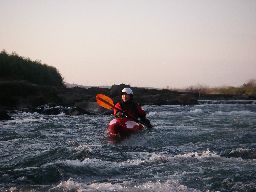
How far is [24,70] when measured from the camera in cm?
3600

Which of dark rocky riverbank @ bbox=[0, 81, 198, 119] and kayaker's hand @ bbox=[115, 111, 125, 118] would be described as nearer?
kayaker's hand @ bbox=[115, 111, 125, 118]

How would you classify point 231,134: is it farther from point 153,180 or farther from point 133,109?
point 153,180

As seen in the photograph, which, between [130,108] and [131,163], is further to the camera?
[130,108]

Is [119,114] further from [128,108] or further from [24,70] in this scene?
[24,70]

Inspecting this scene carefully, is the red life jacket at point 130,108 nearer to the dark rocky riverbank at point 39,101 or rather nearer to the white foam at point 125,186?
the white foam at point 125,186

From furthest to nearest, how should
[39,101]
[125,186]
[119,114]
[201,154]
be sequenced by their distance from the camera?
[39,101] → [119,114] → [201,154] → [125,186]

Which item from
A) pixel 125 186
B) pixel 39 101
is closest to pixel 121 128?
pixel 125 186

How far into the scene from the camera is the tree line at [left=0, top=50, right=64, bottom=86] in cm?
3372

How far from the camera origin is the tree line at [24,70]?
3372 centimetres

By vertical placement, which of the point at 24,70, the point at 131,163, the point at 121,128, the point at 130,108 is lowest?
the point at 131,163

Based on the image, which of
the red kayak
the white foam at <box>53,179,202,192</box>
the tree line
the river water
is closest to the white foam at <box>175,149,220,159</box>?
the river water

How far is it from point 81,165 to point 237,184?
3219mm

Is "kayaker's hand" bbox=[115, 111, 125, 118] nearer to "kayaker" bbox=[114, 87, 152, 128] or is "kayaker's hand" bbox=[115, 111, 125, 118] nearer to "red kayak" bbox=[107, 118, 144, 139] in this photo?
"kayaker" bbox=[114, 87, 152, 128]

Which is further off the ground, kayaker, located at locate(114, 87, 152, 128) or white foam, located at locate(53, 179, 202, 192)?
kayaker, located at locate(114, 87, 152, 128)
